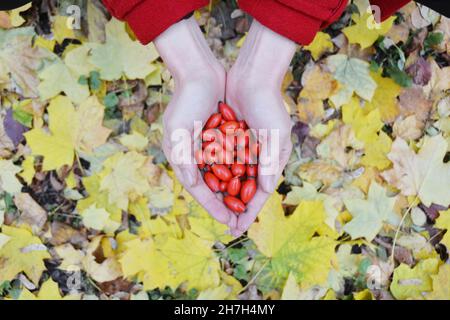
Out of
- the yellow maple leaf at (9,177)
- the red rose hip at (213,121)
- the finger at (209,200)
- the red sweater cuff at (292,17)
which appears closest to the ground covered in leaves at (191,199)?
the yellow maple leaf at (9,177)

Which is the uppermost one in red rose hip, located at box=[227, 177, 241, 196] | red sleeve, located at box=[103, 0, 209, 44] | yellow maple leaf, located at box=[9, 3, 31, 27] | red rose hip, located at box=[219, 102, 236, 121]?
red sleeve, located at box=[103, 0, 209, 44]

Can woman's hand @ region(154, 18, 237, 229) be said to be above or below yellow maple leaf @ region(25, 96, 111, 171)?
above

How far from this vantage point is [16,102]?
4.83 ft

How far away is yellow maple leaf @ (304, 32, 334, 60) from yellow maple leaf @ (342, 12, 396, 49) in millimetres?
54

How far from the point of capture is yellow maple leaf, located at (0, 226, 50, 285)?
4.74 ft

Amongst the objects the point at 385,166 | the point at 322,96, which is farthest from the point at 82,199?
the point at 385,166

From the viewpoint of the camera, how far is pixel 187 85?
1.16 metres

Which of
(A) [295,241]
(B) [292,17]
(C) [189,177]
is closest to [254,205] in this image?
(C) [189,177]

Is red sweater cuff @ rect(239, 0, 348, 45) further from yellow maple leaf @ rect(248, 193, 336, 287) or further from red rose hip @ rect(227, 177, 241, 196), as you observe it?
yellow maple leaf @ rect(248, 193, 336, 287)

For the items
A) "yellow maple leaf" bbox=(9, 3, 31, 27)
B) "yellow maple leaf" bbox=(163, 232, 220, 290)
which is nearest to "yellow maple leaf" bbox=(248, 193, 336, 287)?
"yellow maple leaf" bbox=(163, 232, 220, 290)

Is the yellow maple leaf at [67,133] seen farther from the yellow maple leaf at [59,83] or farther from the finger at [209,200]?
the finger at [209,200]

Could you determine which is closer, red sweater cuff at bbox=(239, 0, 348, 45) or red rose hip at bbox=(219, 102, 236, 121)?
red sweater cuff at bbox=(239, 0, 348, 45)

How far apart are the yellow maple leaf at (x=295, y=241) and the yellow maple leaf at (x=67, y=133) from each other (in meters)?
0.54
